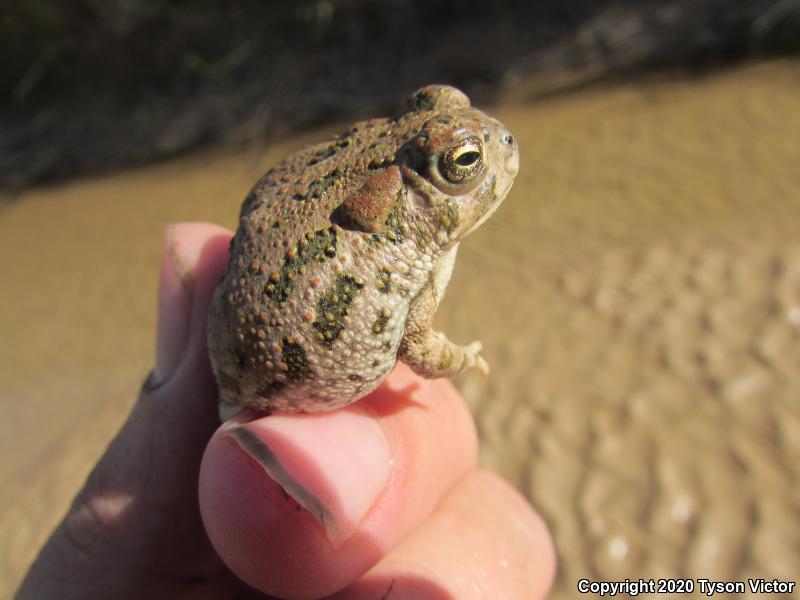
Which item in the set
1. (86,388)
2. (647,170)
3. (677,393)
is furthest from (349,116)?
(677,393)

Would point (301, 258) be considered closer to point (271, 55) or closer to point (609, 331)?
point (609, 331)

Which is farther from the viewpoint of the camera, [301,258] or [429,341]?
[429,341]

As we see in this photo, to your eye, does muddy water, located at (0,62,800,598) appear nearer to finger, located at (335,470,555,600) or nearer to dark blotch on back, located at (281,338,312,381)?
finger, located at (335,470,555,600)

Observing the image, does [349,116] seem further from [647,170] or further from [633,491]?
[633,491]

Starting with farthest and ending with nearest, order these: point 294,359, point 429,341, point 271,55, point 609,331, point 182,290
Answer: point 271,55 → point 609,331 → point 182,290 → point 429,341 → point 294,359

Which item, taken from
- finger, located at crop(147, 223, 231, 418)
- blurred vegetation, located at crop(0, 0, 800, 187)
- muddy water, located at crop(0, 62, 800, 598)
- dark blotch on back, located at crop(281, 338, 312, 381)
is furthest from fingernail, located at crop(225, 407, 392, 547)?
blurred vegetation, located at crop(0, 0, 800, 187)

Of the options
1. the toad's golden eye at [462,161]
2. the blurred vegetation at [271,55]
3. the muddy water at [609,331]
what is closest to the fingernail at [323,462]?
the toad's golden eye at [462,161]

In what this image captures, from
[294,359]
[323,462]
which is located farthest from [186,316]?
[323,462]
